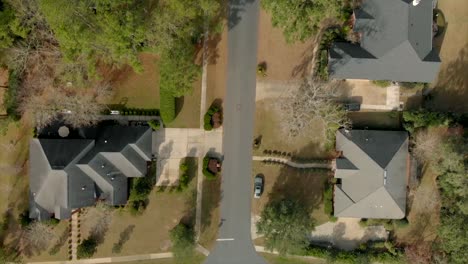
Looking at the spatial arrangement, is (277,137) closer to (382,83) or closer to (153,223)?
(382,83)

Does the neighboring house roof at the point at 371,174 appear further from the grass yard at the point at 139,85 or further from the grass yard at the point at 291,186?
the grass yard at the point at 139,85

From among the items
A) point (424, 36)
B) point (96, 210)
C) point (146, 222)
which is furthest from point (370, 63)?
point (96, 210)

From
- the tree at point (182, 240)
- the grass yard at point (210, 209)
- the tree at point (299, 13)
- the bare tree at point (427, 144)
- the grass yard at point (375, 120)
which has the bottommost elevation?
the tree at point (182, 240)

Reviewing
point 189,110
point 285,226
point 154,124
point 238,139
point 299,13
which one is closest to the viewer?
point 299,13

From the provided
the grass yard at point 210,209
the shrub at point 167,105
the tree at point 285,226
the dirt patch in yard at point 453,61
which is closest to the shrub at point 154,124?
the shrub at point 167,105

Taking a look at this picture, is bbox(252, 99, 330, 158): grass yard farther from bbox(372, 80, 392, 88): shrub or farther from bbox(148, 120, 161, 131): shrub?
bbox(148, 120, 161, 131): shrub

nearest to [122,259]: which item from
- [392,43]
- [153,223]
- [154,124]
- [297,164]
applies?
[153,223]
